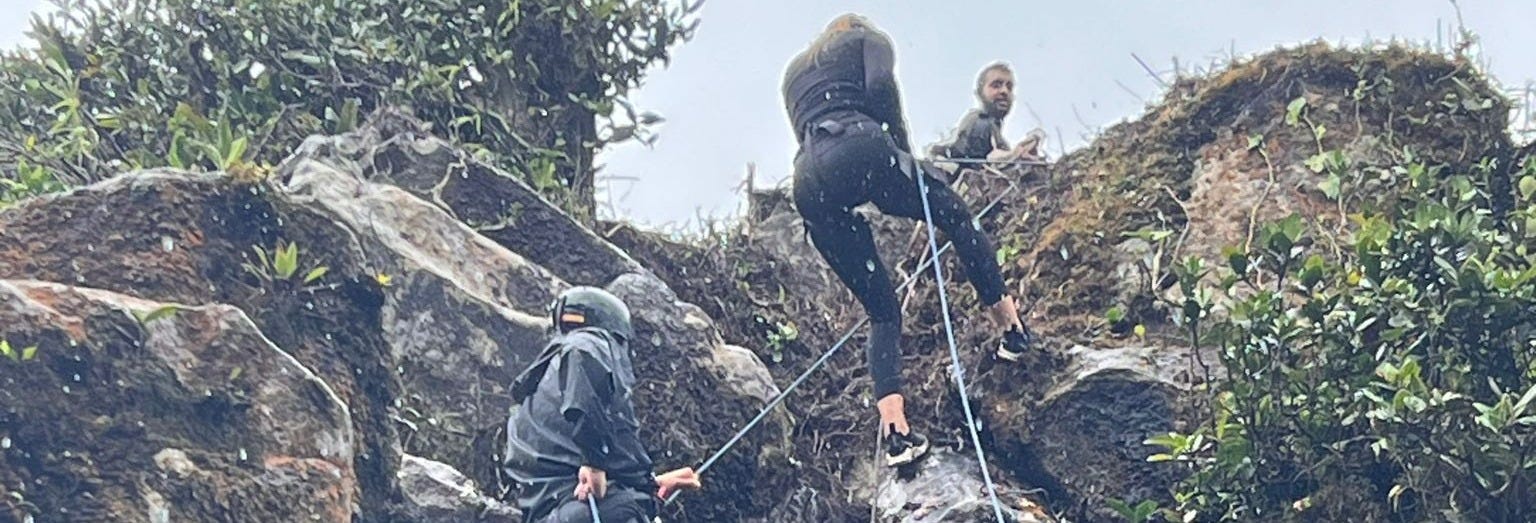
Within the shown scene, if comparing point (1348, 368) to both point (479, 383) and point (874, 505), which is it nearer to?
point (874, 505)

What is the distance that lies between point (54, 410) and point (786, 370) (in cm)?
448

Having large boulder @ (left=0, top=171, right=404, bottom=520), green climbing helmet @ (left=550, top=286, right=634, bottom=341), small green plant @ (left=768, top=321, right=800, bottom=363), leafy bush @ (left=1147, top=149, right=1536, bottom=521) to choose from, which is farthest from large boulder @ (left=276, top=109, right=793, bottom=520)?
leafy bush @ (left=1147, top=149, right=1536, bottom=521)

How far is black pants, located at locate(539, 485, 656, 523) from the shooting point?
7.03 m

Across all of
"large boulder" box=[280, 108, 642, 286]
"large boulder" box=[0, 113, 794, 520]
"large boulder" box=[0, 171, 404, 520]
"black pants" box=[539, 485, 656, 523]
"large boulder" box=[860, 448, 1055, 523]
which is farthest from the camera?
"large boulder" box=[280, 108, 642, 286]

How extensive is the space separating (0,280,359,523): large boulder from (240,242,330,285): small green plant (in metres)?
0.73

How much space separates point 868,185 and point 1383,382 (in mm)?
2845

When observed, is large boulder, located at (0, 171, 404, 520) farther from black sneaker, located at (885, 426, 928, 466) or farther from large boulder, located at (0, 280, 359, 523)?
black sneaker, located at (885, 426, 928, 466)

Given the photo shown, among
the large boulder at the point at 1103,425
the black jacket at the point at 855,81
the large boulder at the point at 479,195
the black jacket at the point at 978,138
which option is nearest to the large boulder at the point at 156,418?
the large boulder at the point at 479,195

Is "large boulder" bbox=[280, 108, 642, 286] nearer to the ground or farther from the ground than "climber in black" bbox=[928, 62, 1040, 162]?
nearer to the ground

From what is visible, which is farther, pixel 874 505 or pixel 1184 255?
pixel 1184 255

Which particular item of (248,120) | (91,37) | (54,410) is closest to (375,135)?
(248,120)

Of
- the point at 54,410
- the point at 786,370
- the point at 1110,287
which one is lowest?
the point at 54,410

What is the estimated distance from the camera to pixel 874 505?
29.0 ft

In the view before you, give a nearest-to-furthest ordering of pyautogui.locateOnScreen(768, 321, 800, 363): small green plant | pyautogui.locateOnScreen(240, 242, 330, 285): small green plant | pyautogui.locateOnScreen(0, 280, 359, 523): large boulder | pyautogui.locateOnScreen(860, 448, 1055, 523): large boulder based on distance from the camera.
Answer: pyautogui.locateOnScreen(0, 280, 359, 523): large boulder < pyautogui.locateOnScreen(240, 242, 330, 285): small green plant < pyautogui.locateOnScreen(860, 448, 1055, 523): large boulder < pyautogui.locateOnScreen(768, 321, 800, 363): small green plant
